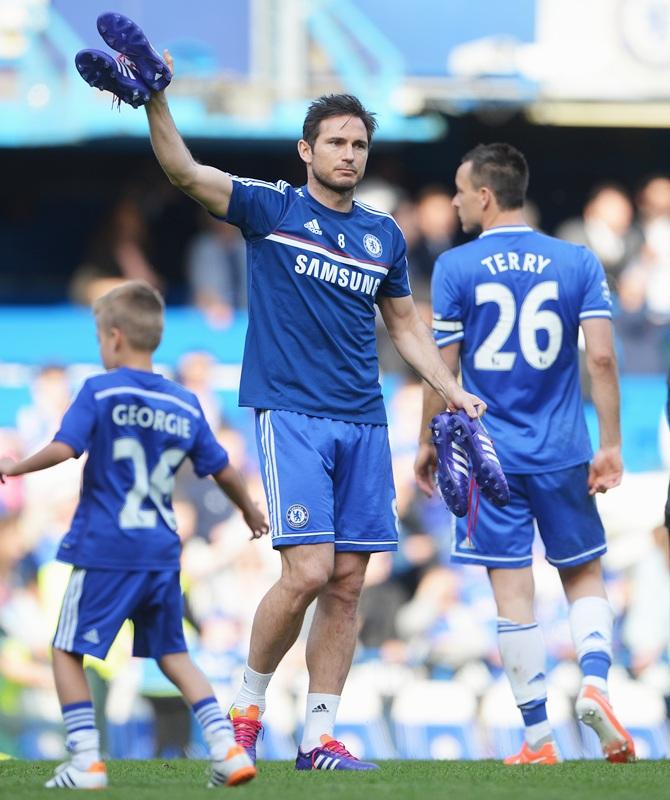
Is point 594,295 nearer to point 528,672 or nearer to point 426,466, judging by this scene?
point 426,466

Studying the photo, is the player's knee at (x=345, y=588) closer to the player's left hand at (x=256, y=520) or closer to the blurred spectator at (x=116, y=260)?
the player's left hand at (x=256, y=520)

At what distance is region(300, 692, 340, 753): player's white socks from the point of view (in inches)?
226

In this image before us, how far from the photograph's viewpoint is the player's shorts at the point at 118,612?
197 inches

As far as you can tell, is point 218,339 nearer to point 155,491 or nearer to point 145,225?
point 145,225

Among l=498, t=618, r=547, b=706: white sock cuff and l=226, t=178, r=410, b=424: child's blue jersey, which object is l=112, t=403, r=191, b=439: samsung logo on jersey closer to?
l=226, t=178, r=410, b=424: child's blue jersey

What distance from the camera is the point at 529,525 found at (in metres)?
6.46

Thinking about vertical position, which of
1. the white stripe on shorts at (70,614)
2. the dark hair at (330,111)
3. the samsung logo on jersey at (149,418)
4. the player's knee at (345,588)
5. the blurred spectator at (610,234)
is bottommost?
the white stripe on shorts at (70,614)

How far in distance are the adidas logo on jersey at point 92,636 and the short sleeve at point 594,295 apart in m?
2.51

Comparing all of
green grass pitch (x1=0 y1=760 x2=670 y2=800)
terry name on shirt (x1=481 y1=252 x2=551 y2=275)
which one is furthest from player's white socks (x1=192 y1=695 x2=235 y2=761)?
terry name on shirt (x1=481 y1=252 x2=551 y2=275)

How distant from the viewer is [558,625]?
10656 mm

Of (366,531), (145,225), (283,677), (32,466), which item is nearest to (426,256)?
(145,225)

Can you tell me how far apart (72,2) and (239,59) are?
1421 mm

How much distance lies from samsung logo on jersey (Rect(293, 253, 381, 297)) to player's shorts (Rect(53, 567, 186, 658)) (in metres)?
1.20

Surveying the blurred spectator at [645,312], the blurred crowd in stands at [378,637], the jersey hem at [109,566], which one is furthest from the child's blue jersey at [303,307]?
the blurred spectator at [645,312]
